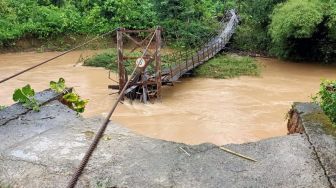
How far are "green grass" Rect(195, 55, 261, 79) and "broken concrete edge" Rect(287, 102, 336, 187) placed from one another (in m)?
13.0

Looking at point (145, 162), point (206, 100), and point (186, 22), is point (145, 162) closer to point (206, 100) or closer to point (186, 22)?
point (206, 100)

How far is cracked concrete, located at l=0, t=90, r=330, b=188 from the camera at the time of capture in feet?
13.6

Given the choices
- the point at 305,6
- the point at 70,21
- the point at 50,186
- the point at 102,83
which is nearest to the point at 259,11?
the point at 305,6

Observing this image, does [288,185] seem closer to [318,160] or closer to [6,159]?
[318,160]

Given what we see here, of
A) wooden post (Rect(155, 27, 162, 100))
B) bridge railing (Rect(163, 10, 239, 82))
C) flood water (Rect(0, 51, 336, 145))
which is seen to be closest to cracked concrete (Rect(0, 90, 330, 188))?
flood water (Rect(0, 51, 336, 145))

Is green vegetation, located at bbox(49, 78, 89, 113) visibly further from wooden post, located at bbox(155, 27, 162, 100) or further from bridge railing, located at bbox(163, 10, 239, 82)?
bridge railing, located at bbox(163, 10, 239, 82)

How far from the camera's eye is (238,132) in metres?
12.0

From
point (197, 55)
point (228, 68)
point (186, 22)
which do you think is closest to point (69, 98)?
point (197, 55)

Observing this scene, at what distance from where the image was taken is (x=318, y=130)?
16.6 ft

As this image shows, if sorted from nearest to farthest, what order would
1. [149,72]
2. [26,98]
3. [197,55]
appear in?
[26,98]
[149,72]
[197,55]

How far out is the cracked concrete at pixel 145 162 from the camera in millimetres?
4141

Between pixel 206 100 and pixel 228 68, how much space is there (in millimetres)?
4910

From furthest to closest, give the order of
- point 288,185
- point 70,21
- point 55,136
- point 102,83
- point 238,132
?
point 70,21, point 102,83, point 238,132, point 55,136, point 288,185

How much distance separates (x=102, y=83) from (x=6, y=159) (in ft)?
44.6
